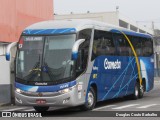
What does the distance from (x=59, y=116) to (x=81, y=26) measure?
3426 millimetres

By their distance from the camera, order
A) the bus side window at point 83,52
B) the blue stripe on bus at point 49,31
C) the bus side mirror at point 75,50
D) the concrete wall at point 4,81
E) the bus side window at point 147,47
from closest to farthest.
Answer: the bus side mirror at point 75,50, the bus side window at point 83,52, the blue stripe on bus at point 49,31, the concrete wall at point 4,81, the bus side window at point 147,47

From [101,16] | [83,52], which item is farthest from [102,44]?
[101,16]

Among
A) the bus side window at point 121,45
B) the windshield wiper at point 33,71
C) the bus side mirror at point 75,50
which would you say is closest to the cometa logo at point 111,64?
the bus side window at point 121,45

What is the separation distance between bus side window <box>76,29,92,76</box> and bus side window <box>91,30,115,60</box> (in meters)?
0.65

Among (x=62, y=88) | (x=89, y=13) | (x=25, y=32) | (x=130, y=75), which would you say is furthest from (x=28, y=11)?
(x=89, y=13)

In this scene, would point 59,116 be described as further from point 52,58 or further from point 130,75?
point 130,75

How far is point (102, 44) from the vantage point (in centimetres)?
1850

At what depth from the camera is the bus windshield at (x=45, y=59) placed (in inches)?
611

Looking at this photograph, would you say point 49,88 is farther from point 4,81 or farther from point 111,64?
point 4,81

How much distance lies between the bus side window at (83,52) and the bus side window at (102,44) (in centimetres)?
65

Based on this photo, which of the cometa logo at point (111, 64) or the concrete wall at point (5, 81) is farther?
the concrete wall at point (5, 81)

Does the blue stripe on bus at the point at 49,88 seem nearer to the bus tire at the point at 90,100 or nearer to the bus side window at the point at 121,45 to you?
the bus tire at the point at 90,100

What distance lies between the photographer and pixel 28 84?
15633 mm

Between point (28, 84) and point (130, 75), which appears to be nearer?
point (28, 84)
